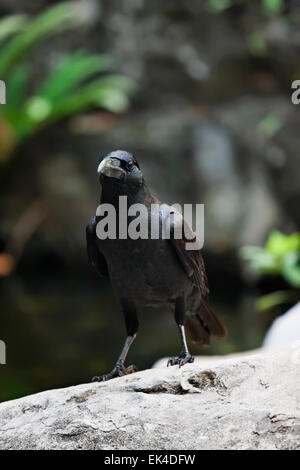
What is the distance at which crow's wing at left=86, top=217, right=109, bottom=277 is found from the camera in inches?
143

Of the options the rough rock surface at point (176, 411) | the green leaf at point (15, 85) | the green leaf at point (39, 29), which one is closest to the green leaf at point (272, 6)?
the green leaf at point (39, 29)

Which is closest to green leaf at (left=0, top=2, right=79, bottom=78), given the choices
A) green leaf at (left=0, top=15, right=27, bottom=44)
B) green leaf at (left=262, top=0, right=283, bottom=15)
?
green leaf at (left=0, top=15, right=27, bottom=44)

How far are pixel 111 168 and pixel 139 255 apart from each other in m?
0.47

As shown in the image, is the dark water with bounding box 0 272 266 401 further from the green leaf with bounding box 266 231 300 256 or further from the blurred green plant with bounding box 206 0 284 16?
the blurred green plant with bounding box 206 0 284 16

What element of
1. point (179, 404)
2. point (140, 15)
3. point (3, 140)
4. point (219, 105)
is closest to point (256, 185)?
point (219, 105)

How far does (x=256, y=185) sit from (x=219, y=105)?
1.61 m

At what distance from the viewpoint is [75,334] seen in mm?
7680

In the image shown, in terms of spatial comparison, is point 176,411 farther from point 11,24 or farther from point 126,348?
point 11,24

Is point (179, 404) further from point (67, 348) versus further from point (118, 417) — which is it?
point (67, 348)

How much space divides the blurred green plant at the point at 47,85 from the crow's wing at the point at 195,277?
255 inches

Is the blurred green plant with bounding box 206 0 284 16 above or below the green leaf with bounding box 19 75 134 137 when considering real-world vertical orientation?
above

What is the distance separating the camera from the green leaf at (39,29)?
10336 mm
